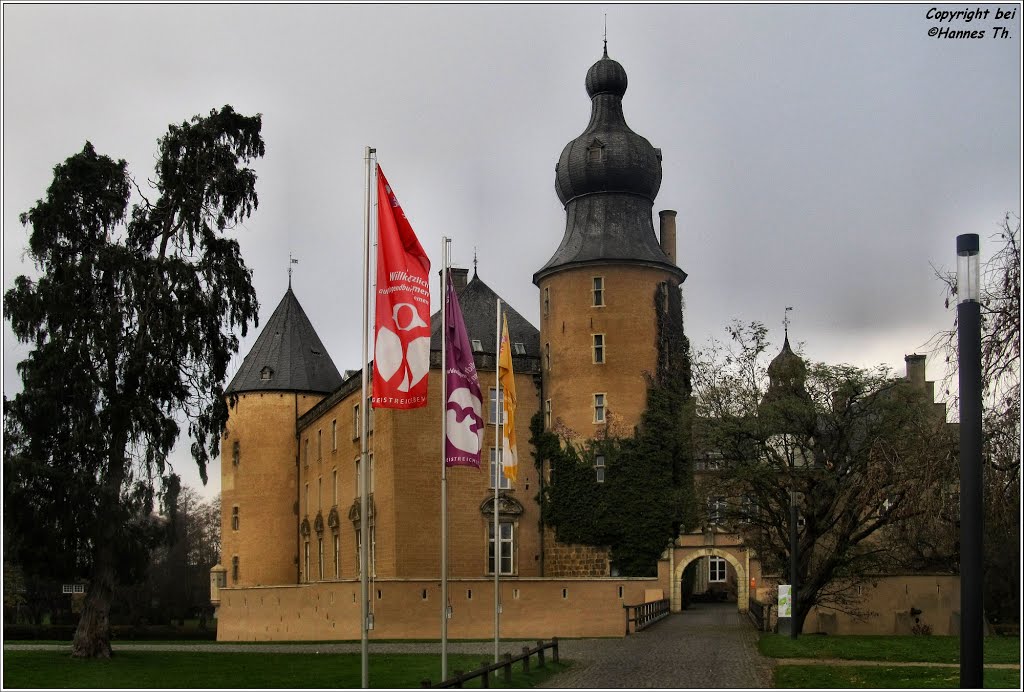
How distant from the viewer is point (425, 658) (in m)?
26.2

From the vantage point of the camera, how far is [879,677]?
63.4ft

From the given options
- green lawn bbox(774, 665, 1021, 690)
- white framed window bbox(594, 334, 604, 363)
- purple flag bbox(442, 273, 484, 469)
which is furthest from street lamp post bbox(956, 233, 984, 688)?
white framed window bbox(594, 334, 604, 363)

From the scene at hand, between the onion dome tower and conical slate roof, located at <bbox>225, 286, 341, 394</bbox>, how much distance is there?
15.2m

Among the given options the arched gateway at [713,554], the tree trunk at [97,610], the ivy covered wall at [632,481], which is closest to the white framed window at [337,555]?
the ivy covered wall at [632,481]

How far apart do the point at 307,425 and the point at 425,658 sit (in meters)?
29.7

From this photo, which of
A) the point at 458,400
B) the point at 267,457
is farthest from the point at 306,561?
the point at 458,400

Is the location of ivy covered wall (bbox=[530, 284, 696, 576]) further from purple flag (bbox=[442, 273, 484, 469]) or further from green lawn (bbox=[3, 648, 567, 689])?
purple flag (bbox=[442, 273, 484, 469])

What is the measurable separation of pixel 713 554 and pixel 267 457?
64.9 feet

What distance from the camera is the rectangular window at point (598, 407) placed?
140 ft

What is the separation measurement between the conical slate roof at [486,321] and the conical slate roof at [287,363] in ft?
33.9

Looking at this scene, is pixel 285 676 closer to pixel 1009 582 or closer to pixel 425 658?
pixel 425 658

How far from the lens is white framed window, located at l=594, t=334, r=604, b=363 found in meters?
43.0

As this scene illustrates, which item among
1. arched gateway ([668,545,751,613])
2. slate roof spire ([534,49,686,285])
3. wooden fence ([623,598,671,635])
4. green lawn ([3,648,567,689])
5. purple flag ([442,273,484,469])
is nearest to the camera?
purple flag ([442,273,484,469])

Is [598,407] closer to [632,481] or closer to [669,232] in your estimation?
[632,481]
